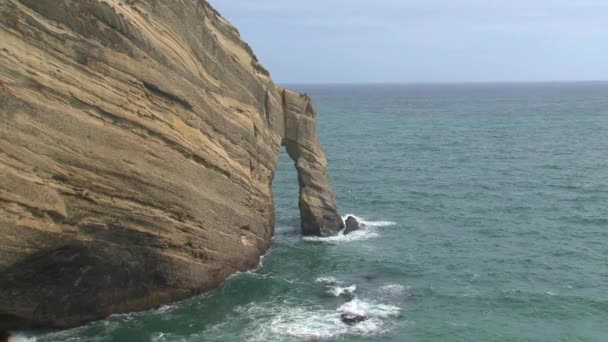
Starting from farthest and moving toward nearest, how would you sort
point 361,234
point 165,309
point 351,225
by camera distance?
point 351,225
point 361,234
point 165,309

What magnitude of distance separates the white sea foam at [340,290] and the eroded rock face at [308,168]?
10658mm

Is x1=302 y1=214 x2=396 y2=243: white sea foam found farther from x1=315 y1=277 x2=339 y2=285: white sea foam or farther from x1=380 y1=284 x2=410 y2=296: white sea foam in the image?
x1=380 y1=284 x2=410 y2=296: white sea foam

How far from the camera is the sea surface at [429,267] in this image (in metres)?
30.6

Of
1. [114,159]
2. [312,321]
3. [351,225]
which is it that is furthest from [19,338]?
[351,225]

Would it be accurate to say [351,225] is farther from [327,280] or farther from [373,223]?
[327,280]

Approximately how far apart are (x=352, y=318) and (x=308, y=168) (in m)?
17.7

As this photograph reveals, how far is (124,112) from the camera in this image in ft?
97.0

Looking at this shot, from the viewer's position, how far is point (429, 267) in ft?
133

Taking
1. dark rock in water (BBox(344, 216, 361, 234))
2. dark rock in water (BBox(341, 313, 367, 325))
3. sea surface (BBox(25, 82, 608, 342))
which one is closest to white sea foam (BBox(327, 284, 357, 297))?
sea surface (BBox(25, 82, 608, 342))

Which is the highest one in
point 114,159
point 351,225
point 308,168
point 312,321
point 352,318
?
point 114,159

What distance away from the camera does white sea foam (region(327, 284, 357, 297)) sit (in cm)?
3544

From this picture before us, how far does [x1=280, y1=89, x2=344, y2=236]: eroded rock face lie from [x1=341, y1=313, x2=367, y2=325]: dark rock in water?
50.8 ft

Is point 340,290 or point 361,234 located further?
point 361,234

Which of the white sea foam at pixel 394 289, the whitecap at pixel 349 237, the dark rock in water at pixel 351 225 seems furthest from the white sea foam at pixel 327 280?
the dark rock in water at pixel 351 225
